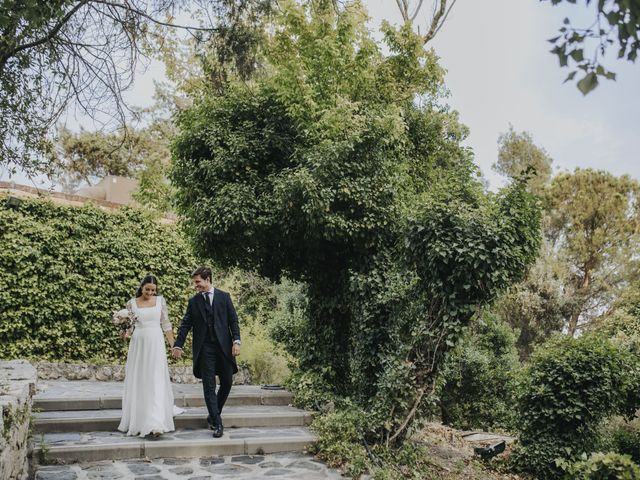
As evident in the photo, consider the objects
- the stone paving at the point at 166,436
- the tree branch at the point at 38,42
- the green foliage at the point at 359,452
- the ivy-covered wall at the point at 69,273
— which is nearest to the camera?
the tree branch at the point at 38,42

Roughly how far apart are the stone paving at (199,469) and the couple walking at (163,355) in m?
0.62

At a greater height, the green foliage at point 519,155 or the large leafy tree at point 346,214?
the green foliage at point 519,155

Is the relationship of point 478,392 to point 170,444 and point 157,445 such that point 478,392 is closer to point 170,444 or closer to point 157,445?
point 170,444

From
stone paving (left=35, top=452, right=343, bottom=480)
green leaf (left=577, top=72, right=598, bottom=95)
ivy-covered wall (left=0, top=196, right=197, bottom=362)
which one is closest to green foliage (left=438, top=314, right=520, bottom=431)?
ivy-covered wall (left=0, top=196, right=197, bottom=362)

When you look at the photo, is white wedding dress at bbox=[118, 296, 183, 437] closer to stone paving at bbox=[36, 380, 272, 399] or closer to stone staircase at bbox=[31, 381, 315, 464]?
stone staircase at bbox=[31, 381, 315, 464]

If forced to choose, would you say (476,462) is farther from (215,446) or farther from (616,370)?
(215,446)

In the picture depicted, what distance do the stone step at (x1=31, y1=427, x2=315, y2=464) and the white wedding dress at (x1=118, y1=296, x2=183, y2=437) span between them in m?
0.17

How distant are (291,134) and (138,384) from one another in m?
4.96

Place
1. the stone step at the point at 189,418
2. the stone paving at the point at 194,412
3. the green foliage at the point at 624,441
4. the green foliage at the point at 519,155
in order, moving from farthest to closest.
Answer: the green foliage at the point at 519,155 → the green foliage at the point at 624,441 → the stone paving at the point at 194,412 → the stone step at the point at 189,418

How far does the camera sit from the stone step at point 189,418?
21.4 feet

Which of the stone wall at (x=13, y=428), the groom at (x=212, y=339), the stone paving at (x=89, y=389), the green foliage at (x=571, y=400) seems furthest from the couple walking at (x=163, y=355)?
the green foliage at (x=571, y=400)

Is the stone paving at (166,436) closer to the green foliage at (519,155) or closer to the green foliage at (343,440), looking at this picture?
the green foliage at (343,440)

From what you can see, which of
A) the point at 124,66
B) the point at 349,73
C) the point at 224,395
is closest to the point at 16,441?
the point at 224,395

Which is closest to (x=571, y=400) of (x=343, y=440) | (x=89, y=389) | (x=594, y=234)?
(x=343, y=440)
